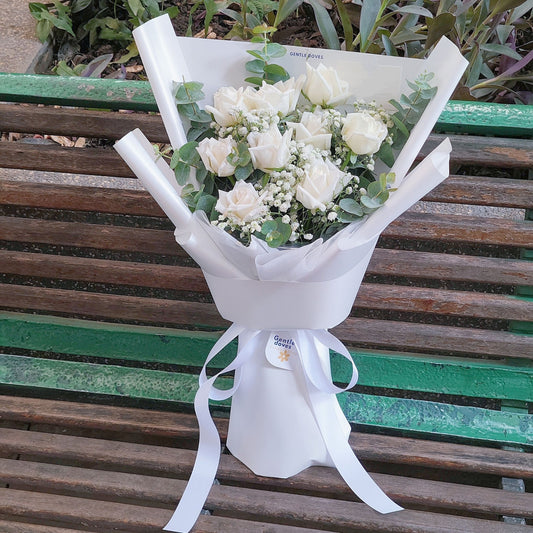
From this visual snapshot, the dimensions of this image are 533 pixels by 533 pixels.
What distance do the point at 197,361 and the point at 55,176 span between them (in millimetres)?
595

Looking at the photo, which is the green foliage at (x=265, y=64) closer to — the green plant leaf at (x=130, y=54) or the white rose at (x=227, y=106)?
the white rose at (x=227, y=106)

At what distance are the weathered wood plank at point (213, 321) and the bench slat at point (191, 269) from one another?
4cm

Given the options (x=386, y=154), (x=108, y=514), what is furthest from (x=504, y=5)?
(x=108, y=514)

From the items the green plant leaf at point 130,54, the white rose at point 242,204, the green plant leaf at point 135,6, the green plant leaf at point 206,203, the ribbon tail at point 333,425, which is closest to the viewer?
the white rose at point 242,204

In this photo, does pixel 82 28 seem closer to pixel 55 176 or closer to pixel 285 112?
pixel 55 176

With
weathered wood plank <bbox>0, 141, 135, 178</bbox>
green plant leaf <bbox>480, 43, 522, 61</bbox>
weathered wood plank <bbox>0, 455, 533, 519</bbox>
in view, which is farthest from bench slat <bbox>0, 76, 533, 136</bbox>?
weathered wood plank <bbox>0, 455, 533, 519</bbox>

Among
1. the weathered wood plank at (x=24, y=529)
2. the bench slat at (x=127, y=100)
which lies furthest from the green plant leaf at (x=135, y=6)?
the weathered wood plank at (x=24, y=529)

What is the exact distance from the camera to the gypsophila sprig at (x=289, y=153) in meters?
1.09

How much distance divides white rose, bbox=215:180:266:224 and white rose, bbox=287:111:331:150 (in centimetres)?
13

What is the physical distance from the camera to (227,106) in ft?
3.79

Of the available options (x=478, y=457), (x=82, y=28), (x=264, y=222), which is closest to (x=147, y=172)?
(x=264, y=222)

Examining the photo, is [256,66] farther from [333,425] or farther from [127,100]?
[333,425]

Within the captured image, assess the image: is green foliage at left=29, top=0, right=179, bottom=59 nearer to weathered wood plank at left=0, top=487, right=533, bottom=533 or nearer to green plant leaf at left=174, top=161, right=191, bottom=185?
green plant leaf at left=174, top=161, right=191, bottom=185

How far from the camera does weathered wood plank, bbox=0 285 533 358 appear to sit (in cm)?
157
